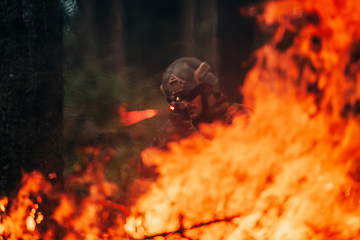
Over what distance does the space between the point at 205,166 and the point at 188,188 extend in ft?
0.79

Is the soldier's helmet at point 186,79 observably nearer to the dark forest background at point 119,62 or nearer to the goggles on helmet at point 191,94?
the goggles on helmet at point 191,94

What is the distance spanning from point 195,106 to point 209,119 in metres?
0.17

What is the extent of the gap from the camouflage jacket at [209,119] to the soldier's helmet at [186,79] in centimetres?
19

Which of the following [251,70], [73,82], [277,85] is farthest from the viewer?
[73,82]

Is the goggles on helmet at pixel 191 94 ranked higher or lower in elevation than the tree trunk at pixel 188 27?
lower

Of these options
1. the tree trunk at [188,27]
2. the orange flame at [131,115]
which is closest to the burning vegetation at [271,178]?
the tree trunk at [188,27]

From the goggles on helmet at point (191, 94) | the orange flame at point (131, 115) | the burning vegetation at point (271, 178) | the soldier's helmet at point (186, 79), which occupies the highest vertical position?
the soldier's helmet at point (186, 79)

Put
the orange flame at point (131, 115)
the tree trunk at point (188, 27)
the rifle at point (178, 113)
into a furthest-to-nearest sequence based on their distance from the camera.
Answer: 1. the orange flame at point (131, 115)
2. the tree trunk at point (188, 27)
3. the rifle at point (178, 113)

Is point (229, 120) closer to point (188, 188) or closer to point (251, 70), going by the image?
point (188, 188)

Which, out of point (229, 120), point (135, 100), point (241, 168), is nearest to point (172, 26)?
point (135, 100)

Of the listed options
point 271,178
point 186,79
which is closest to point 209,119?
point 186,79

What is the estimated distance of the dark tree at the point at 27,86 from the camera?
192 centimetres

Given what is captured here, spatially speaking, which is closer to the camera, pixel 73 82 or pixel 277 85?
pixel 277 85

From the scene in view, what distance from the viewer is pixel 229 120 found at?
246 centimetres
